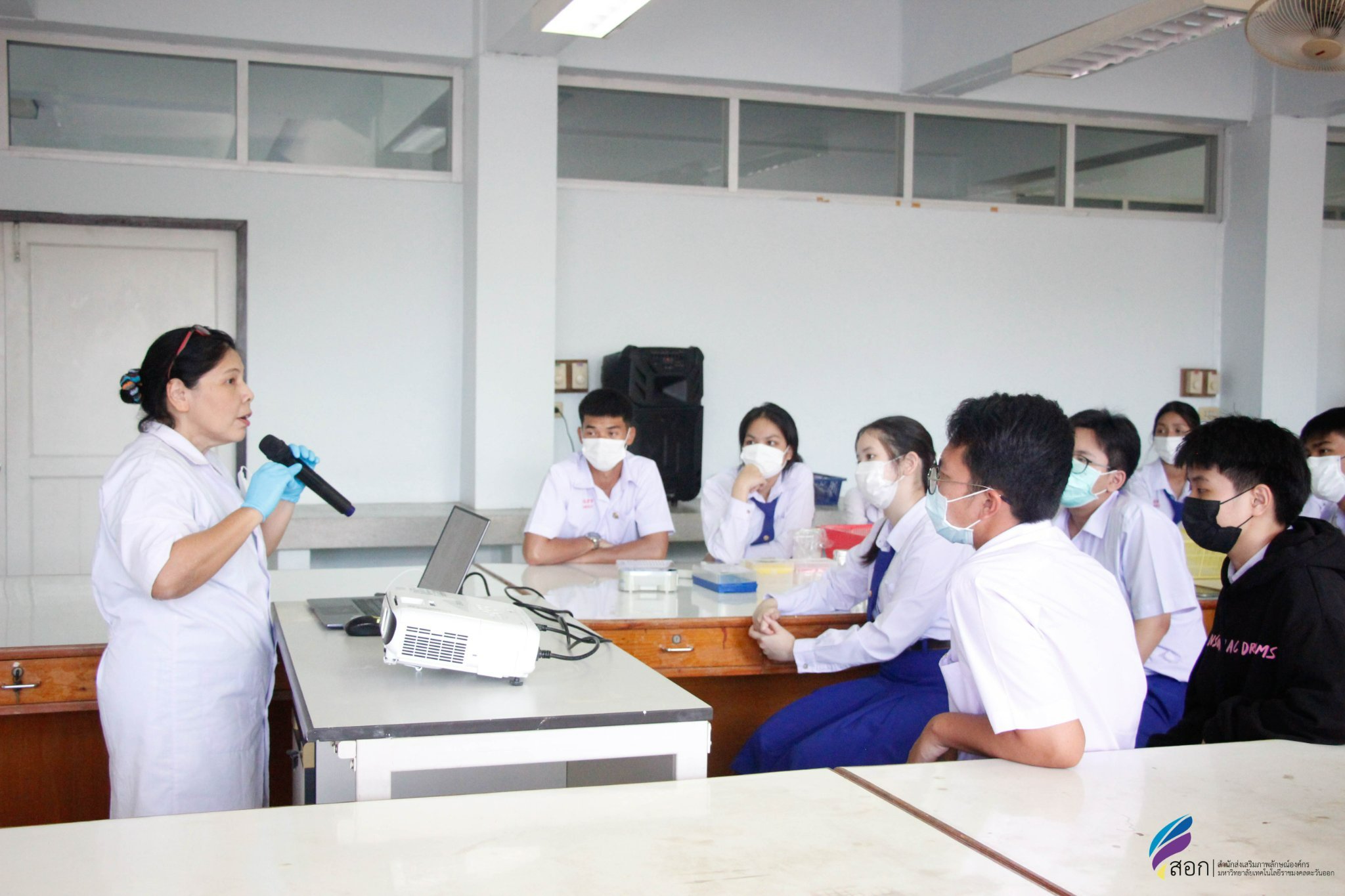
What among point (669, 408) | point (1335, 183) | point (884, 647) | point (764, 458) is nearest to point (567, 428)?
point (669, 408)

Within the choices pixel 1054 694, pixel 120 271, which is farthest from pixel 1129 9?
pixel 120 271

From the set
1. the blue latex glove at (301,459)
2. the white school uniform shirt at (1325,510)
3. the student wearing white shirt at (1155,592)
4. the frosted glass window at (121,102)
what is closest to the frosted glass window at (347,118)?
the frosted glass window at (121,102)

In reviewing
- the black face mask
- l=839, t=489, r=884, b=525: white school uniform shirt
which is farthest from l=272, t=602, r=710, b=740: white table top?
l=839, t=489, r=884, b=525: white school uniform shirt

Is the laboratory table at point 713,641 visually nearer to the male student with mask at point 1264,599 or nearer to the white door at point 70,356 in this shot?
the male student with mask at point 1264,599

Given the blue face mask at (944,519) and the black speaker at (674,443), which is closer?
the blue face mask at (944,519)

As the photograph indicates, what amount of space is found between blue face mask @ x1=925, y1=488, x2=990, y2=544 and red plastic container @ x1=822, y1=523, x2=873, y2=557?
151 cm

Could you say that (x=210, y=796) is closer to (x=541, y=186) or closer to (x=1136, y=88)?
(x=541, y=186)

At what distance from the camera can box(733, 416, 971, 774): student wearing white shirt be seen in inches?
100.0

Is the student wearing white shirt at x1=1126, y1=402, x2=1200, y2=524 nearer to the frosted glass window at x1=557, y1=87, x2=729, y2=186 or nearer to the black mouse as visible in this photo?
the frosted glass window at x1=557, y1=87, x2=729, y2=186

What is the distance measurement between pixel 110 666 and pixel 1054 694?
168 cm

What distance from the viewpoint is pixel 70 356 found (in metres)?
4.98

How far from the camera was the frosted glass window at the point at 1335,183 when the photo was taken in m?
6.68

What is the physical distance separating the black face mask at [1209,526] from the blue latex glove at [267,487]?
5.96ft

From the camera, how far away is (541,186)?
5172 mm
